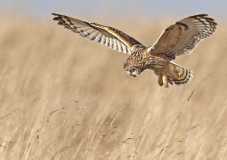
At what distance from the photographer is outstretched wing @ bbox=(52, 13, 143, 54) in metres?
3.49

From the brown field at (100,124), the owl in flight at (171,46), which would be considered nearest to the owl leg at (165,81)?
the owl in flight at (171,46)

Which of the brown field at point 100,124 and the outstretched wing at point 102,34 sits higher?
the outstretched wing at point 102,34

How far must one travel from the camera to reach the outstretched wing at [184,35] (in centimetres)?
339

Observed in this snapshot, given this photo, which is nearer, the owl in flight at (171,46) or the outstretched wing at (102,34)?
the owl in flight at (171,46)

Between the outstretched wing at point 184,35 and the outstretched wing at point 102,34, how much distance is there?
0.12 meters

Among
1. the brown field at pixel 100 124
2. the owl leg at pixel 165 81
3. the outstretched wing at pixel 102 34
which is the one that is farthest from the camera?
the brown field at pixel 100 124

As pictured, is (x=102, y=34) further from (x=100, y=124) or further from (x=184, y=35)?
(x=100, y=124)

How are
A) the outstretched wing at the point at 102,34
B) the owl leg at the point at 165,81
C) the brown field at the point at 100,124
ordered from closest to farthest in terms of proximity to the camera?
the owl leg at the point at 165,81 < the outstretched wing at the point at 102,34 < the brown field at the point at 100,124

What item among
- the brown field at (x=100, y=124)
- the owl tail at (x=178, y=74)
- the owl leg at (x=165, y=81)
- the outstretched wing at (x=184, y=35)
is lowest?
the brown field at (x=100, y=124)

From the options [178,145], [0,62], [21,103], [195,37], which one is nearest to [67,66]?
[0,62]

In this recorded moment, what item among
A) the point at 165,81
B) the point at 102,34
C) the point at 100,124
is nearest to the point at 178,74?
the point at 165,81

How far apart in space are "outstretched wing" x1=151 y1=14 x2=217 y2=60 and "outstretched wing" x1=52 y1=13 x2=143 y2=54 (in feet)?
0.38

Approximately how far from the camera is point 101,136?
3926 millimetres

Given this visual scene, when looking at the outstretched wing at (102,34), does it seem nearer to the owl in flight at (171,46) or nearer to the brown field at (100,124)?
the owl in flight at (171,46)
